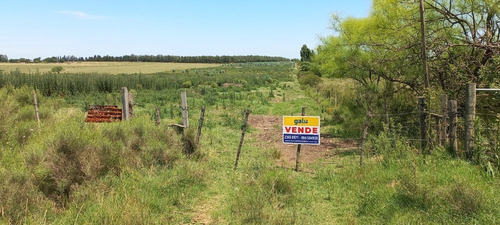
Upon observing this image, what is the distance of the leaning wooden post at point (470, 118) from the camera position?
647 cm

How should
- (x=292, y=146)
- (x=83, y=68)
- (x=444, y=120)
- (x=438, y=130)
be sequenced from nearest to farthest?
1. (x=444, y=120)
2. (x=438, y=130)
3. (x=292, y=146)
4. (x=83, y=68)

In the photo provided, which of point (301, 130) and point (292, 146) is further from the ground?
point (301, 130)

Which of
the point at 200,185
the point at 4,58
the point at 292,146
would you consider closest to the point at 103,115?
the point at 200,185

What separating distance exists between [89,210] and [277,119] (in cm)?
1340

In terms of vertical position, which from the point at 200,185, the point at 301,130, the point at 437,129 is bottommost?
the point at 200,185

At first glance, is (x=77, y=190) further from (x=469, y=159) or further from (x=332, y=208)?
(x=469, y=159)

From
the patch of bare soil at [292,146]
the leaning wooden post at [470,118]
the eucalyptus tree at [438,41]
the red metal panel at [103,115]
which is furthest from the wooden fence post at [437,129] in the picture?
the red metal panel at [103,115]

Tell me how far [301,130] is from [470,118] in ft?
12.2

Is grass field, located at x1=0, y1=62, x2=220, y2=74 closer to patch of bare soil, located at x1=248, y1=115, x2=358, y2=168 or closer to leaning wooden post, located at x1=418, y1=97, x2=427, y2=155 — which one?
patch of bare soil, located at x1=248, y1=115, x2=358, y2=168

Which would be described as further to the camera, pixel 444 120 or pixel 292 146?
pixel 292 146

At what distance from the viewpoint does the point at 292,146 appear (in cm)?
1170

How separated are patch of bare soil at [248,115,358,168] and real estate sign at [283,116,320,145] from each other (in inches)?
42.5

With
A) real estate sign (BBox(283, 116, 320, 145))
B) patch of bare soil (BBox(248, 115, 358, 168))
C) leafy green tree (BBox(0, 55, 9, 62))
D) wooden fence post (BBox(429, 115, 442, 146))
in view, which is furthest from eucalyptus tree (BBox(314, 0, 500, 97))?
leafy green tree (BBox(0, 55, 9, 62))

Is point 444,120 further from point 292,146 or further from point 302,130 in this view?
point 292,146
